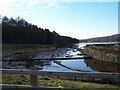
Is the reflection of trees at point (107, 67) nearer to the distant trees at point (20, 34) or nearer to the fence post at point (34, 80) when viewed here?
the fence post at point (34, 80)

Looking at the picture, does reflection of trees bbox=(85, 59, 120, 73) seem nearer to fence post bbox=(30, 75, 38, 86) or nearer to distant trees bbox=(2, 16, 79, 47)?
fence post bbox=(30, 75, 38, 86)

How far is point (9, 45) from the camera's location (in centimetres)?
10400

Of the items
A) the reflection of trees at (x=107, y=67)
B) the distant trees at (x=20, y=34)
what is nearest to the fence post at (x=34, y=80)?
the reflection of trees at (x=107, y=67)

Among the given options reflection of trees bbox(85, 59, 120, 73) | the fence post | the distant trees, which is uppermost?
the distant trees

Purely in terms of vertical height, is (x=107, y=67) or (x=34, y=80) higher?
(x=34, y=80)

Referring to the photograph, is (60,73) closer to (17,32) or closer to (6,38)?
(6,38)

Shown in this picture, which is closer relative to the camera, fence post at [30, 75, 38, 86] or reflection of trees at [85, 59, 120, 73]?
fence post at [30, 75, 38, 86]

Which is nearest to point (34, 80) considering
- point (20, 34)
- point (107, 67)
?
point (107, 67)

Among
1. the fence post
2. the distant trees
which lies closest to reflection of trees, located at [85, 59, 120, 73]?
the fence post

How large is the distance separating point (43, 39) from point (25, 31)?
69.9ft

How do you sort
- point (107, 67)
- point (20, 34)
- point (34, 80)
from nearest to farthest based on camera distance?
point (34, 80), point (107, 67), point (20, 34)

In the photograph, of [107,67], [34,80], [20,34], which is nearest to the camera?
[34,80]

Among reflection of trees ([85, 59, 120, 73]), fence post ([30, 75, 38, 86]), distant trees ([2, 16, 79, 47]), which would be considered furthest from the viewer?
distant trees ([2, 16, 79, 47])

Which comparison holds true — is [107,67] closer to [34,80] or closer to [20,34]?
[34,80]
